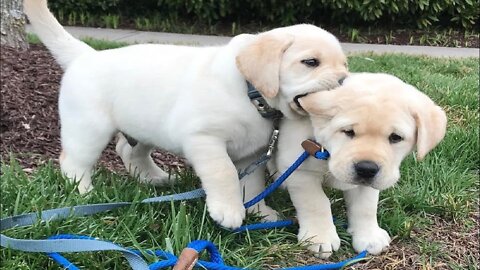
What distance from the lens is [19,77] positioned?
15.2 ft

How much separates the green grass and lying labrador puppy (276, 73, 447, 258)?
0.13 meters

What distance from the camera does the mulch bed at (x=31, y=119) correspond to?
3.88 meters

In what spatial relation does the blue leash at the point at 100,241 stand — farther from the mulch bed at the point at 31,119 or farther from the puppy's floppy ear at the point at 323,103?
the mulch bed at the point at 31,119

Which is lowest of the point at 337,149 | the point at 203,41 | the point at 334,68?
the point at 203,41

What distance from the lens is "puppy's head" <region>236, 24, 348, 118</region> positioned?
101 inches

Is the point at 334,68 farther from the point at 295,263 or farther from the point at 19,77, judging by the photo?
the point at 19,77

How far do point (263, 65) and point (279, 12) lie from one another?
7.74m

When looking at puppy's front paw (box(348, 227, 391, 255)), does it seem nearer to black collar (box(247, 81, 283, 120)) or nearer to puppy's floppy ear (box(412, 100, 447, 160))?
puppy's floppy ear (box(412, 100, 447, 160))

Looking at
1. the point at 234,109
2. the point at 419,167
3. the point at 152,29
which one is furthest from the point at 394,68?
the point at 152,29

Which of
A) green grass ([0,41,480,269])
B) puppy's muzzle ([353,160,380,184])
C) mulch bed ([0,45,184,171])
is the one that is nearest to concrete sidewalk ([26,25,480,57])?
mulch bed ([0,45,184,171])

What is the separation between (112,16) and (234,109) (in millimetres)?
8379

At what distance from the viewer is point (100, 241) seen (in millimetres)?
2303

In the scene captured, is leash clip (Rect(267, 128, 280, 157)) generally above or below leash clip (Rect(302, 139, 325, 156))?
below

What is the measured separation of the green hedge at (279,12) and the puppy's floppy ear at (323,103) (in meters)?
7.22
